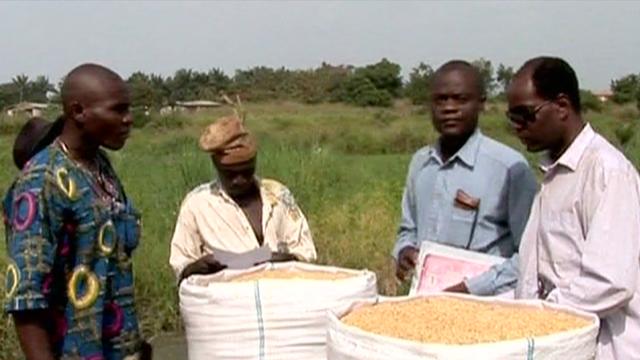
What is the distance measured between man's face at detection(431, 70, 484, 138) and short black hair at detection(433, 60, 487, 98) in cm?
2

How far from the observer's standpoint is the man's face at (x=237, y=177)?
348 centimetres

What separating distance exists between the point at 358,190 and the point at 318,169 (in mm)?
1951

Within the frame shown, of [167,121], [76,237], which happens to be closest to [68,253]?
[76,237]

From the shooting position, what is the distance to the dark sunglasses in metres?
2.38

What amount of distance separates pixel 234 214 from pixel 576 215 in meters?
1.47

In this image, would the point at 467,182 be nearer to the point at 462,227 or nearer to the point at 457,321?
the point at 462,227

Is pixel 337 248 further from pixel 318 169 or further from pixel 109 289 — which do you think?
pixel 109 289

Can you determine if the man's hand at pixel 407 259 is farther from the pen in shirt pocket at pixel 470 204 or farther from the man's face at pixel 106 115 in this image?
the man's face at pixel 106 115

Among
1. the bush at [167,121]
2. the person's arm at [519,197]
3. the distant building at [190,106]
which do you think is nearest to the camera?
the person's arm at [519,197]

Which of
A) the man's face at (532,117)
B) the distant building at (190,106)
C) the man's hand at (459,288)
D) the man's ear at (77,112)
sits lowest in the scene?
the distant building at (190,106)

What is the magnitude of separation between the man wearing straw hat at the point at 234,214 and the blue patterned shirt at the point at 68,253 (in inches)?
35.0

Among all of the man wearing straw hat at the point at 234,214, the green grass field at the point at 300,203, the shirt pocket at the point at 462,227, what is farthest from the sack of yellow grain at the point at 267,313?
the green grass field at the point at 300,203

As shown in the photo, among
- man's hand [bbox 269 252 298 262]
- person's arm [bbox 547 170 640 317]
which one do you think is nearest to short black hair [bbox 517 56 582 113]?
person's arm [bbox 547 170 640 317]

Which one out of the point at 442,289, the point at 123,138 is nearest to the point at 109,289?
the point at 123,138
